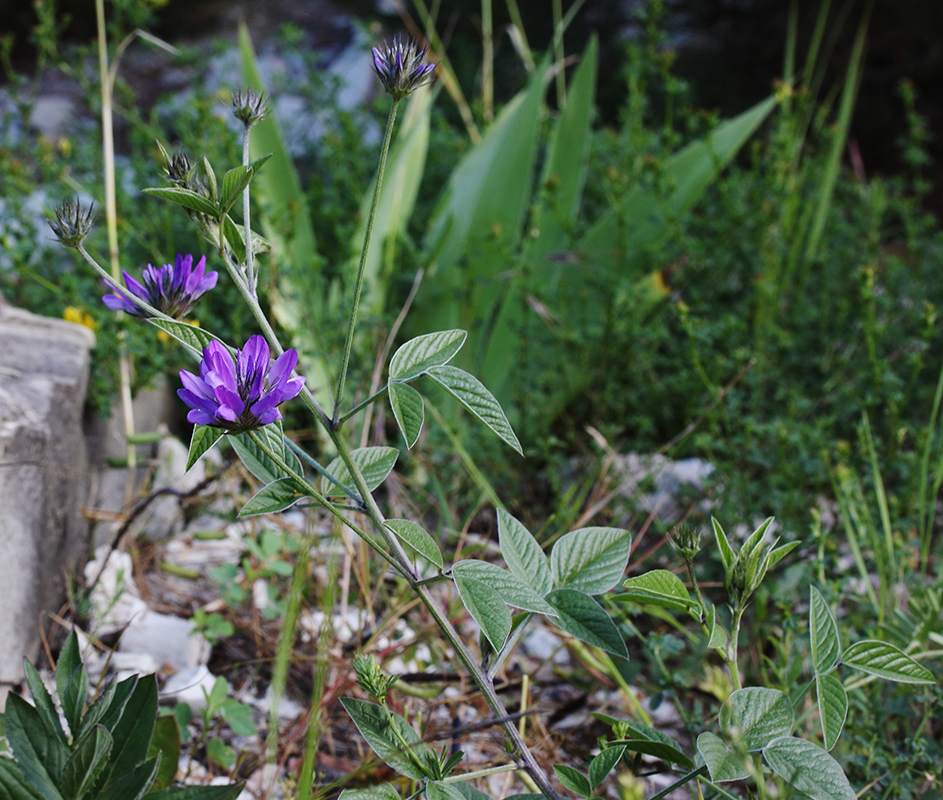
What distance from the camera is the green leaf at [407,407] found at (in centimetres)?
57

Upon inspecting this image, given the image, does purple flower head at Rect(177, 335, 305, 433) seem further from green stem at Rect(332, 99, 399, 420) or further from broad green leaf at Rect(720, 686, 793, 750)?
broad green leaf at Rect(720, 686, 793, 750)

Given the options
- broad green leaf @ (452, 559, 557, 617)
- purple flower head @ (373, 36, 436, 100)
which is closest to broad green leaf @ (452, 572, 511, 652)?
broad green leaf @ (452, 559, 557, 617)

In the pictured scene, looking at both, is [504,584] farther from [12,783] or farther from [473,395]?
[12,783]

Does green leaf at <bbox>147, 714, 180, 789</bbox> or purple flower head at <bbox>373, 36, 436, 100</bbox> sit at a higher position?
purple flower head at <bbox>373, 36, 436, 100</bbox>

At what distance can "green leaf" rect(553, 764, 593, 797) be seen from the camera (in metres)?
0.61

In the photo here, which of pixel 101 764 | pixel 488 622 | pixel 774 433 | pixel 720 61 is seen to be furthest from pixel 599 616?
pixel 720 61

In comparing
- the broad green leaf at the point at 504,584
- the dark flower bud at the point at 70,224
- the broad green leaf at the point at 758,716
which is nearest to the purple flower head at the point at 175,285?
the dark flower bud at the point at 70,224

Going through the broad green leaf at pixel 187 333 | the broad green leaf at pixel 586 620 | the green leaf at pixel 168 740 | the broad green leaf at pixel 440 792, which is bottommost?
the green leaf at pixel 168 740

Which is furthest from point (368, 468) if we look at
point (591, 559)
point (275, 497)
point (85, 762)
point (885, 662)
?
point (885, 662)

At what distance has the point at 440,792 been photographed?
0.57m

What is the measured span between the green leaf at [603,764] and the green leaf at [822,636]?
6.6 inches

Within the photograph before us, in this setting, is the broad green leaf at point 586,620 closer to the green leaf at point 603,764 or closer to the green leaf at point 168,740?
the green leaf at point 603,764

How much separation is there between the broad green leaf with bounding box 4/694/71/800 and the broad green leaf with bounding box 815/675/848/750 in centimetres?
60

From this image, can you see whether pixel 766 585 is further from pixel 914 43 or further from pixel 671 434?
pixel 914 43
